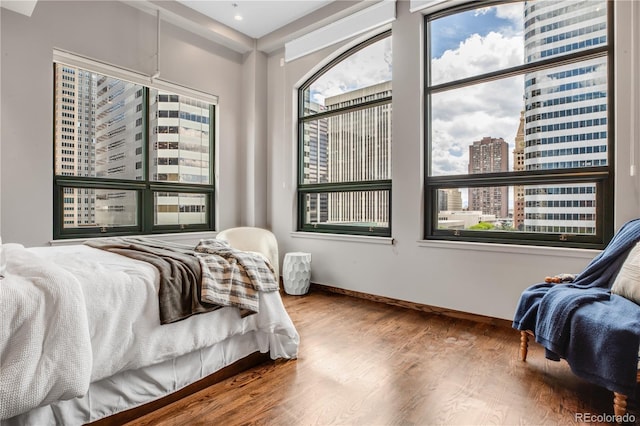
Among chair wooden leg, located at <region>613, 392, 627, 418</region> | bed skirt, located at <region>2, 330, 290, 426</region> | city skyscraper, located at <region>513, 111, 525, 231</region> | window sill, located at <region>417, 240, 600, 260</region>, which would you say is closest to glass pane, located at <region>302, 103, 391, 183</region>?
window sill, located at <region>417, 240, 600, 260</region>

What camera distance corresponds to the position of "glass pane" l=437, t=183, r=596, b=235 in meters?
2.62

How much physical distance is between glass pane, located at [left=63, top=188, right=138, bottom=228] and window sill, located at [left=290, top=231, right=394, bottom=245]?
186 centimetres

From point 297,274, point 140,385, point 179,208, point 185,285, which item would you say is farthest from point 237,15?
point 140,385

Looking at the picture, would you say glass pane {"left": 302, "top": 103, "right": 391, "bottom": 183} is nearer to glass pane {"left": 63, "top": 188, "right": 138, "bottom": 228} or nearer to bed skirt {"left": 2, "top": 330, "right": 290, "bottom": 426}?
glass pane {"left": 63, "top": 188, "right": 138, "bottom": 228}

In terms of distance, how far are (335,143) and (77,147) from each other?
2.67 m

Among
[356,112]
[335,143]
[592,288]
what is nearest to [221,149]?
[335,143]

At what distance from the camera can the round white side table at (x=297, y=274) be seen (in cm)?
392

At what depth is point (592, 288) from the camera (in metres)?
2.04

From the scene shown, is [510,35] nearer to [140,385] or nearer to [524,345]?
[524,345]

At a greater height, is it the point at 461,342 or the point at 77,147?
the point at 77,147

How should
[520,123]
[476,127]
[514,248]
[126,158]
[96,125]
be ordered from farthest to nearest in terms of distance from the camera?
[126,158] → [96,125] → [476,127] → [520,123] → [514,248]

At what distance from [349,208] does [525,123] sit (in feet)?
6.33

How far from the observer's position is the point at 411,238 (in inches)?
133

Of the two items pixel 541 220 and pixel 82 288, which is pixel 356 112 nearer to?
pixel 541 220
